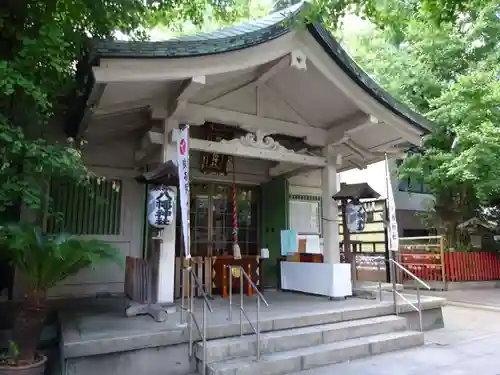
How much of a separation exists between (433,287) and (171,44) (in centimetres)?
1289

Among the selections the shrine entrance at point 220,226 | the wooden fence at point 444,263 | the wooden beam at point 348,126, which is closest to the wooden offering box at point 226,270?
the shrine entrance at point 220,226

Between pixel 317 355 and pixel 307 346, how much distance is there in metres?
0.30

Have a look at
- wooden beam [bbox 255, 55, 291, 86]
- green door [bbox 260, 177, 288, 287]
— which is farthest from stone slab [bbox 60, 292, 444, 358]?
wooden beam [bbox 255, 55, 291, 86]

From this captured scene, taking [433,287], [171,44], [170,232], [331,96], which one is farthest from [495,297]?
[171,44]

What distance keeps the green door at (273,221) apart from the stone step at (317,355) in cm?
373

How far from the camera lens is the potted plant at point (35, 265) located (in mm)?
4125

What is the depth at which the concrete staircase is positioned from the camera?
480 cm

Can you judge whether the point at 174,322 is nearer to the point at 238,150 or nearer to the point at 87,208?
the point at 238,150

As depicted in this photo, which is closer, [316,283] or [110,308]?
[110,308]

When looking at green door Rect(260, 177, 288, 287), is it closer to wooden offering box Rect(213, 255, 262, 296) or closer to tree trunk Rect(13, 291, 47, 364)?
wooden offering box Rect(213, 255, 262, 296)

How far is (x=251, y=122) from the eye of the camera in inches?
286

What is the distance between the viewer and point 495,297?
1230cm

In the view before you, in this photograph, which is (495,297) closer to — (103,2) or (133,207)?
(133,207)

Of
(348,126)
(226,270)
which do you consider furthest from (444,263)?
(226,270)
